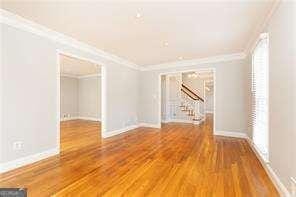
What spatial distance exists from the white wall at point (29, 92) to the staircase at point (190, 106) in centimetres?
647

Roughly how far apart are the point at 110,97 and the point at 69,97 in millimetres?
5495

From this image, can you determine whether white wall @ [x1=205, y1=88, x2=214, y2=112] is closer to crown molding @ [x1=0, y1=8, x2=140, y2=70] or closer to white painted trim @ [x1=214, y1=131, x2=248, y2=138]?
white painted trim @ [x1=214, y1=131, x2=248, y2=138]

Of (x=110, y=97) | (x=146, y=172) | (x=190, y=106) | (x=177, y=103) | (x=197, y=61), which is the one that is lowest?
(x=146, y=172)

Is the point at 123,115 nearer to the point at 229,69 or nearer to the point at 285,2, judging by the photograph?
the point at 229,69

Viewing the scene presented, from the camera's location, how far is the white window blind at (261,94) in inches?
139

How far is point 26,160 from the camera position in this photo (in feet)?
11.4

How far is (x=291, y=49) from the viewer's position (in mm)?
2191

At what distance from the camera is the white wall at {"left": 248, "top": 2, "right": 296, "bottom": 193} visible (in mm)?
2162

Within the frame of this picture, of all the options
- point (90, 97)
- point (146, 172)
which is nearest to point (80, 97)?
point (90, 97)

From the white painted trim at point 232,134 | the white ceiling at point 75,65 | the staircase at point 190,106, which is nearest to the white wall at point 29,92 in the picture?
the white ceiling at point 75,65

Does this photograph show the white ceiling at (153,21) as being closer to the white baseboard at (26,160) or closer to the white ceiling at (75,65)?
the white ceiling at (75,65)

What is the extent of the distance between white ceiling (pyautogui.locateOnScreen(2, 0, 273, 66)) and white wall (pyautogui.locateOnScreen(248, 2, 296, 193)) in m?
0.50

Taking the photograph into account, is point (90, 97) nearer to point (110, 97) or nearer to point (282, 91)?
point (110, 97)

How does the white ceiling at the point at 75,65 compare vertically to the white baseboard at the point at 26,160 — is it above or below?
above
